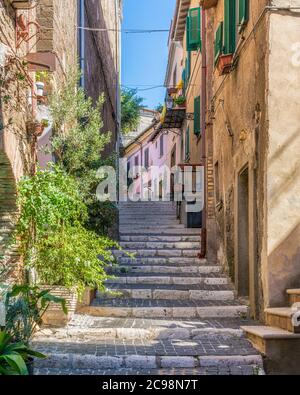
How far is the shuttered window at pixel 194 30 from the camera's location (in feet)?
47.6

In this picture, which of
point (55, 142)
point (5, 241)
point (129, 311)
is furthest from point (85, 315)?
point (55, 142)

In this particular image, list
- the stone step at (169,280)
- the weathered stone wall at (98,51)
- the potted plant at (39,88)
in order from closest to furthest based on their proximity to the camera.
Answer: the potted plant at (39,88), the stone step at (169,280), the weathered stone wall at (98,51)

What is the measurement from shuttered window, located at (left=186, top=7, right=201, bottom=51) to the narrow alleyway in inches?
198

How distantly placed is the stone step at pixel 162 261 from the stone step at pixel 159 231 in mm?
1855

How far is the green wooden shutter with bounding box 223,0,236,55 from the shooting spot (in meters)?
9.38

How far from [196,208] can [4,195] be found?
7584 millimetres

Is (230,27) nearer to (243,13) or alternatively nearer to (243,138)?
(243,13)

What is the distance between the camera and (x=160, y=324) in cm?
776

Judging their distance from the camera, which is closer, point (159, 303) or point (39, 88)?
A: point (39, 88)

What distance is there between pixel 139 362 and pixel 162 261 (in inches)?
196

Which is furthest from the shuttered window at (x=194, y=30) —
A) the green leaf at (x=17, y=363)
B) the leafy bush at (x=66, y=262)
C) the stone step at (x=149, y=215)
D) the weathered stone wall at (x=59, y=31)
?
the green leaf at (x=17, y=363)

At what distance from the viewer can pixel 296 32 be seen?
23.0 feet

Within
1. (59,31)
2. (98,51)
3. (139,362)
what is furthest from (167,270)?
(98,51)

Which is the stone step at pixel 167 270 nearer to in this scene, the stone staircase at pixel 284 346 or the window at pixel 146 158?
the stone staircase at pixel 284 346
